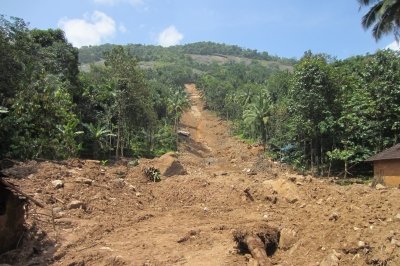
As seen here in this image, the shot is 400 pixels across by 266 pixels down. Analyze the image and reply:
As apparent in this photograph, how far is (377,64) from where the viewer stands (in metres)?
30.7

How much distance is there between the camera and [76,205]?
1364 centimetres

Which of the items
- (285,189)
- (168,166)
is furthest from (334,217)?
(168,166)

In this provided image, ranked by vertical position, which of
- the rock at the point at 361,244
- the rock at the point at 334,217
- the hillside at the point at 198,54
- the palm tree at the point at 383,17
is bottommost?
the rock at the point at 361,244

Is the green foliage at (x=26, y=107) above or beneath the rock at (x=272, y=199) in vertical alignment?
above

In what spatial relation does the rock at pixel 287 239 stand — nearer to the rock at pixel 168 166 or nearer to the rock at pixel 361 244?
the rock at pixel 361 244

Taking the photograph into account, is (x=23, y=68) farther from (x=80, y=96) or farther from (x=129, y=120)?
(x=129, y=120)

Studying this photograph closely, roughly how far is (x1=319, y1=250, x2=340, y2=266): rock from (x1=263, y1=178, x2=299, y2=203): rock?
5.59m

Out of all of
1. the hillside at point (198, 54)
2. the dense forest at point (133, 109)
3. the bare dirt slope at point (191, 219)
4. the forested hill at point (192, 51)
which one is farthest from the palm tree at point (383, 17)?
the forested hill at point (192, 51)

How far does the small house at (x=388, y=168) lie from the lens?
68.9 ft

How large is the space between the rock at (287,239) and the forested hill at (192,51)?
13104 centimetres

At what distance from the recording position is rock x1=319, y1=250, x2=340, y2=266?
29.0 feet

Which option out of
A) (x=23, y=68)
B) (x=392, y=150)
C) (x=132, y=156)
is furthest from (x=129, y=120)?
(x=392, y=150)

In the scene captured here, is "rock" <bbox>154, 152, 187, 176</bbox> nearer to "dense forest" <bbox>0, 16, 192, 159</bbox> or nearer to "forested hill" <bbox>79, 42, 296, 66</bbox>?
"dense forest" <bbox>0, 16, 192, 159</bbox>

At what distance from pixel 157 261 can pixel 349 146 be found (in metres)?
21.9
